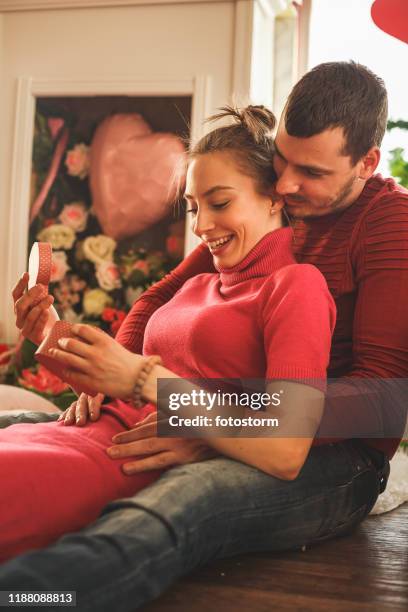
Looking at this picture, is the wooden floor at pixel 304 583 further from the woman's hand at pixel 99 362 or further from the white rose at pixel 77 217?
the white rose at pixel 77 217

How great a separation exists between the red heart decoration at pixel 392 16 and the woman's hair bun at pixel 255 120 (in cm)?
40

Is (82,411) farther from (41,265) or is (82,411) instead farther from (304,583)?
(304,583)

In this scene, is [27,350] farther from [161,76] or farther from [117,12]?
[117,12]

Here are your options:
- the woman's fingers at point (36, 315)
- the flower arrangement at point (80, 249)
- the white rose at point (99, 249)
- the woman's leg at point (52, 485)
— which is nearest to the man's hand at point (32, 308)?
the woman's fingers at point (36, 315)

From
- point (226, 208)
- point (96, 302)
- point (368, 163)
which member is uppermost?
point (368, 163)

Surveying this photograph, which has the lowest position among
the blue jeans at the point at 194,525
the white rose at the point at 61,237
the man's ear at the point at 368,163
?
the blue jeans at the point at 194,525

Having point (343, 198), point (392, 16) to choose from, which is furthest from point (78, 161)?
point (343, 198)

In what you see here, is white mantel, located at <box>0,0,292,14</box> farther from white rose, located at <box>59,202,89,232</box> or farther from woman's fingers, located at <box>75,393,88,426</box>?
woman's fingers, located at <box>75,393,88,426</box>

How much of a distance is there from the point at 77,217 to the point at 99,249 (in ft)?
0.64

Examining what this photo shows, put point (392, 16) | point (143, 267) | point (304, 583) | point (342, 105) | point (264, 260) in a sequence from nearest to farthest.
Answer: point (304, 583) → point (264, 260) → point (342, 105) → point (392, 16) → point (143, 267)

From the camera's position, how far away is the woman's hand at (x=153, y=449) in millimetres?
1319

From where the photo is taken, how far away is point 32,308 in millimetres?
1639

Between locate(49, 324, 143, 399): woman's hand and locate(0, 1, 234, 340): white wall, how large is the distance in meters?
2.43

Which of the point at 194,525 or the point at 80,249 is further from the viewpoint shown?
the point at 80,249
